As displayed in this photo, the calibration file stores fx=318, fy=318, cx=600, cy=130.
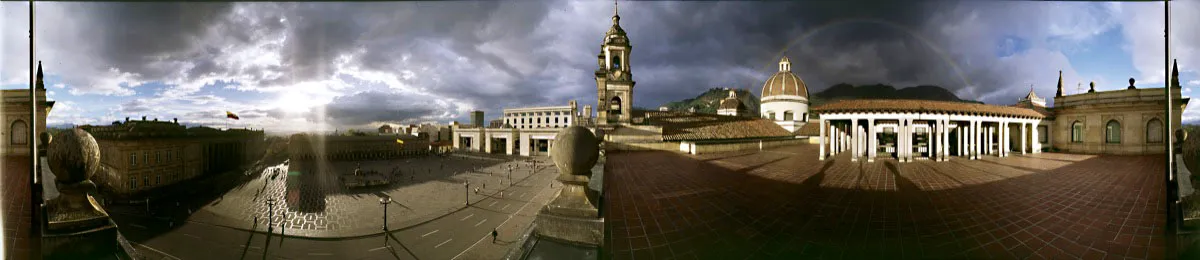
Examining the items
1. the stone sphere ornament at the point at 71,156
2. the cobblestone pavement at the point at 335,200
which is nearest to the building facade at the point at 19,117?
the stone sphere ornament at the point at 71,156

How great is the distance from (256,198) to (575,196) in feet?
12.7

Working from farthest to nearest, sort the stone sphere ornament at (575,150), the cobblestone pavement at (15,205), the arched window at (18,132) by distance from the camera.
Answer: the arched window at (18,132)
the cobblestone pavement at (15,205)
the stone sphere ornament at (575,150)

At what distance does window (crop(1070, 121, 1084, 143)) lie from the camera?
702cm

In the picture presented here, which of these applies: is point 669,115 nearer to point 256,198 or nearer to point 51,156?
point 256,198

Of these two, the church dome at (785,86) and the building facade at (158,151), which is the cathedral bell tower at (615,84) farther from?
the church dome at (785,86)

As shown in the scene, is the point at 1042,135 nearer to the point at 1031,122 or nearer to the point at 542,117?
the point at 1031,122

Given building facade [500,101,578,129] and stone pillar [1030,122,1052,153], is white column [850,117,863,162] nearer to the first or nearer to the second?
stone pillar [1030,122,1052,153]

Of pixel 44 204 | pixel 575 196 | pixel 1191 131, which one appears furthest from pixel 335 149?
pixel 1191 131

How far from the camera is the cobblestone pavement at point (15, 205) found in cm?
269

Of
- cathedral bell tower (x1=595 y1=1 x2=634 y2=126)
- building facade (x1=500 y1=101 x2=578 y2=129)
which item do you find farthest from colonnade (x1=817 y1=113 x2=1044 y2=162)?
building facade (x1=500 y1=101 x2=578 y2=129)

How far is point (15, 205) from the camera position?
295 cm

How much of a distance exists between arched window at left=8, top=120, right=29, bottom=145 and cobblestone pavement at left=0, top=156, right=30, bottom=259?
0.18 metres

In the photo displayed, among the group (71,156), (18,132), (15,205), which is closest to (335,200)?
(71,156)

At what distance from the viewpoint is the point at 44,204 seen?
2658mm
